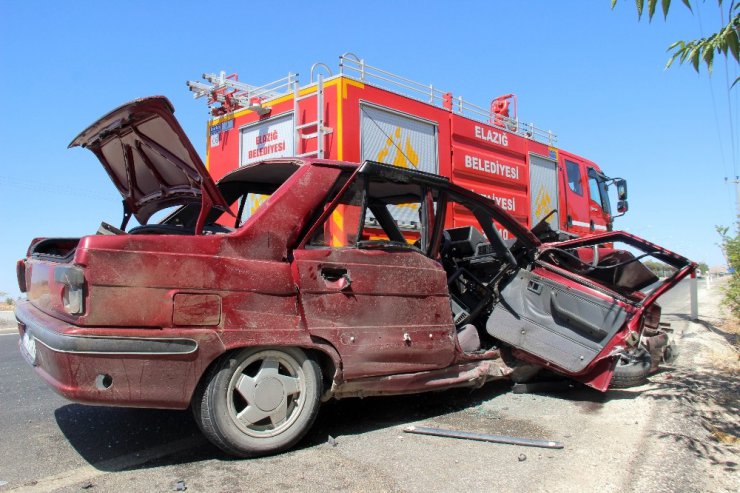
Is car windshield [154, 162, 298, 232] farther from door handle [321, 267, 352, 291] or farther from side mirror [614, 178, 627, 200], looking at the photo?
side mirror [614, 178, 627, 200]

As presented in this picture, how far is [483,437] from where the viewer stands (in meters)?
3.68

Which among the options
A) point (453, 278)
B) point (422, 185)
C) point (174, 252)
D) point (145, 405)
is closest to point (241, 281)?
point (174, 252)

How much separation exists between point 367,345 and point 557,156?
26.5 ft

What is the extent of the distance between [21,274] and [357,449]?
2736 millimetres

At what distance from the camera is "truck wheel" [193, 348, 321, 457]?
312 centimetres

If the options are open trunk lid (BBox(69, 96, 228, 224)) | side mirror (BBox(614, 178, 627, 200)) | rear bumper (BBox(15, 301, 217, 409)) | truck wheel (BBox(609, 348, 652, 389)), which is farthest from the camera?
side mirror (BBox(614, 178, 627, 200))

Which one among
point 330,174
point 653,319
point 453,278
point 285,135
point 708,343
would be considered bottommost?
point 708,343

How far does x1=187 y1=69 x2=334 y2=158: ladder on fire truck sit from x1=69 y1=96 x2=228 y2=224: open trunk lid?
2.41 m

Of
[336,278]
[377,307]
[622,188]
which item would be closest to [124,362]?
[336,278]

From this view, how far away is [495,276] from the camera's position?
5078mm

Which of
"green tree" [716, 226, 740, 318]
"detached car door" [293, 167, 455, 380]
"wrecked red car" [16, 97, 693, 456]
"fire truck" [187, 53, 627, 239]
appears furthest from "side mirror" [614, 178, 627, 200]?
"detached car door" [293, 167, 455, 380]

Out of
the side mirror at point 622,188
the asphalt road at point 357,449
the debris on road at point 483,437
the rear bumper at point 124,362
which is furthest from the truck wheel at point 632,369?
the side mirror at point 622,188

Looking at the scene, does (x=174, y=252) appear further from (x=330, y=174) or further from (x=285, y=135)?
(x=285, y=135)

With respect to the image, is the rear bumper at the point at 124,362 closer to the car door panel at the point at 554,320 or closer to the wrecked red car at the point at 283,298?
the wrecked red car at the point at 283,298
